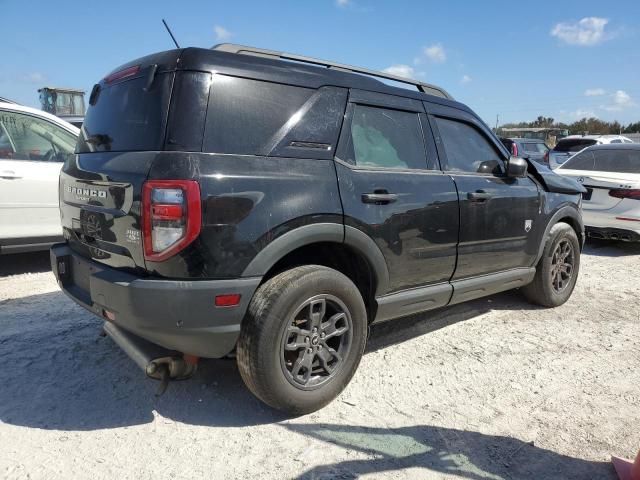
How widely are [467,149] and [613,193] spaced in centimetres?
433

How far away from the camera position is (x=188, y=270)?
7.63 feet

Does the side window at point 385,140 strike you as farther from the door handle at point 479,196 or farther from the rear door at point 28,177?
the rear door at point 28,177

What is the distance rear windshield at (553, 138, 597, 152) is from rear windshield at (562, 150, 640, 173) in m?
8.11

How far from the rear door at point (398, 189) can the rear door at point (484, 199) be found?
149 millimetres

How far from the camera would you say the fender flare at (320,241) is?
2.49 m

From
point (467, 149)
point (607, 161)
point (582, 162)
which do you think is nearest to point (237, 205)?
point (467, 149)

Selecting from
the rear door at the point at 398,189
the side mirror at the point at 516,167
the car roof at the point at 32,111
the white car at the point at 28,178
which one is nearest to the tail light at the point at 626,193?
the side mirror at the point at 516,167

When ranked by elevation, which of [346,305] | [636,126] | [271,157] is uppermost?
[636,126]

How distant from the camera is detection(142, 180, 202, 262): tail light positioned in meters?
2.28

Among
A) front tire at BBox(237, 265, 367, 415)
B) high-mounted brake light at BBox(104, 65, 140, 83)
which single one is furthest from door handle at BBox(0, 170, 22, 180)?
front tire at BBox(237, 265, 367, 415)

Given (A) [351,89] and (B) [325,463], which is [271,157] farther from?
(B) [325,463]

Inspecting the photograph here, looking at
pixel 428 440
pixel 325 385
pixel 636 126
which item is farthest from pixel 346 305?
pixel 636 126

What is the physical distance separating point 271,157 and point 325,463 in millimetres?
1575

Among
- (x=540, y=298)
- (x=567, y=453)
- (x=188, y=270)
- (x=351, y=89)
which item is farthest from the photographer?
(x=540, y=298)
